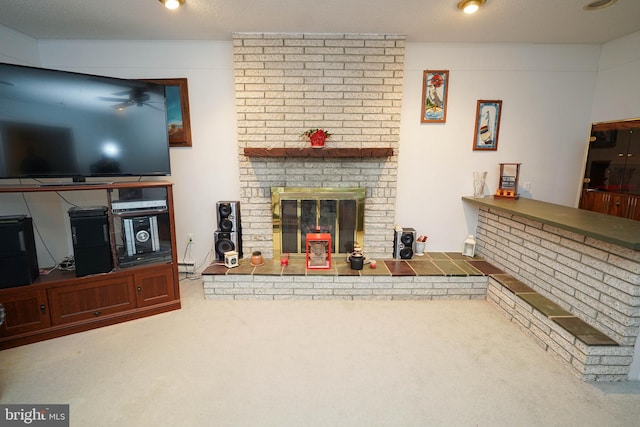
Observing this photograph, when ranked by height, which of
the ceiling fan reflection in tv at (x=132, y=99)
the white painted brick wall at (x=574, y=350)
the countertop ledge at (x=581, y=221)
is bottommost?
the white painted brick wall at (x=574, y=350)

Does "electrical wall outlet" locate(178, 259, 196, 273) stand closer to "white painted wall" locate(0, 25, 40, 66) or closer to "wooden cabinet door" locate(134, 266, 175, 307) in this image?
"wooden cabinet door" locate(134, 266, 175, 307)

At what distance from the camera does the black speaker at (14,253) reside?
79.5 inches

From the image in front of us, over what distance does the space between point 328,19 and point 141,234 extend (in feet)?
8.40

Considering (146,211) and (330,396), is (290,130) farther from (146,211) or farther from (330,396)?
(330,396)

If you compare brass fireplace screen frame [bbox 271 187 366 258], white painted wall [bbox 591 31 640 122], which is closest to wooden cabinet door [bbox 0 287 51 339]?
brass fireplace screen frame [bbox 271 187 366 258]

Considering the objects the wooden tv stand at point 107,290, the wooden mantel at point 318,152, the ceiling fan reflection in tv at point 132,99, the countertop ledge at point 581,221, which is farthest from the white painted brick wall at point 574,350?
the ceiling fan reflection in tv at point 132,99

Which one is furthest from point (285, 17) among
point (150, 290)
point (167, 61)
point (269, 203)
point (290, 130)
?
point (150, 290)

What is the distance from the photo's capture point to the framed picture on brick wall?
305 centimetres

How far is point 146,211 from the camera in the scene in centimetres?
245

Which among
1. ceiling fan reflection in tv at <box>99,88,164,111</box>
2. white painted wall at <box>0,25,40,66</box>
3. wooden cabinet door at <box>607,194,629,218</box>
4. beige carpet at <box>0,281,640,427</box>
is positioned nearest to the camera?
beige carpet at <box>0,281,640,427</box>

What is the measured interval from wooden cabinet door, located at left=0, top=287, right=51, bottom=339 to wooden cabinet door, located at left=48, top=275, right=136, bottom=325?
52 mm

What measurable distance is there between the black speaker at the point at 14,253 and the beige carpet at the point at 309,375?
20.3 inches

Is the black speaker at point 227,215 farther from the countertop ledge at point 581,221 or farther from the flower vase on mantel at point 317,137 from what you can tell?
the countertop ledge at point 581,221

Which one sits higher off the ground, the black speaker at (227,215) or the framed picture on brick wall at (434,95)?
the framed picture on brick wall at (434,95)
